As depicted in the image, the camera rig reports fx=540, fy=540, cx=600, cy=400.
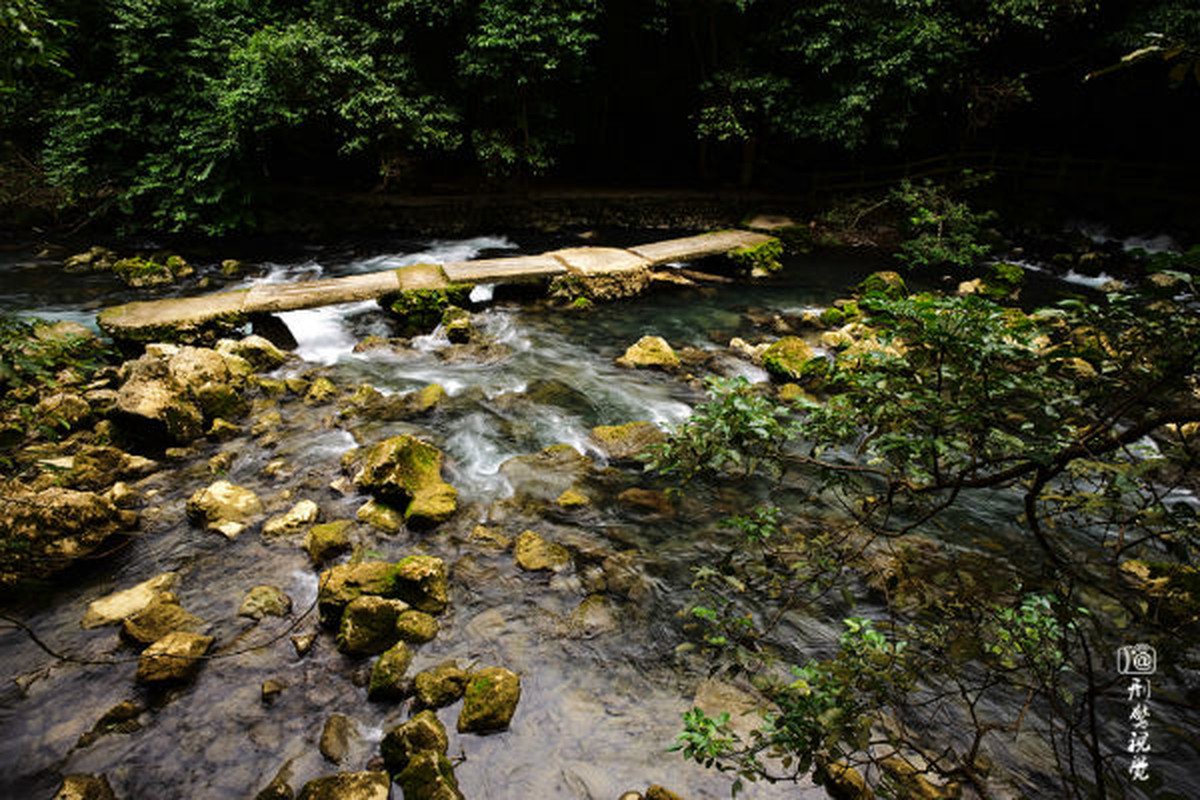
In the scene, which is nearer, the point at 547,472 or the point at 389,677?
the point at 389,677

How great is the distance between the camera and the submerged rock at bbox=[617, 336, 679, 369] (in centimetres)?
751

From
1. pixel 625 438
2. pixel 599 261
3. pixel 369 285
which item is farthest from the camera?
pixel 599 261

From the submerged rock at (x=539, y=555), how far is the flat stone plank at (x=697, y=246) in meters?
7.03

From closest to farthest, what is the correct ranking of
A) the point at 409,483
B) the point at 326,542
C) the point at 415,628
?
the point at 415,628 → the point at 326,542 → the point at 409,483

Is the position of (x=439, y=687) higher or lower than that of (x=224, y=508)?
lower

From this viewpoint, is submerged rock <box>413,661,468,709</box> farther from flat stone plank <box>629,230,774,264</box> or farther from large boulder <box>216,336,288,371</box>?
flat stone plank <box>629,230,774,264</box>

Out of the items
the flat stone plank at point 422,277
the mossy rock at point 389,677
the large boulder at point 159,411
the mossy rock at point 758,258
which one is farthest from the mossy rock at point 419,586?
the mossy rock at point 758,258

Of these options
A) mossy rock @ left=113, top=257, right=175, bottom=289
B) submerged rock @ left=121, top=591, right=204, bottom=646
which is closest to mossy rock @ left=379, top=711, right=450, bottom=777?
submerged rock @ left=121, top=591, right=204, bottom=646

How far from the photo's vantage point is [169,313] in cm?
723

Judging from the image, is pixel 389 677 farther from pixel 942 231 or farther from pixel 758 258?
pixel 942 231

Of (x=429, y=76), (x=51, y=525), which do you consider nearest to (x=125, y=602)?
(x=51, y=525)

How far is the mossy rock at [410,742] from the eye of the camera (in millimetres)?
2762

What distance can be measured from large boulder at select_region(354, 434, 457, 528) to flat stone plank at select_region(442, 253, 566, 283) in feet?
15.7

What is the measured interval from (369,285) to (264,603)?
229 inches
